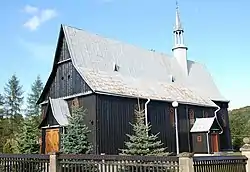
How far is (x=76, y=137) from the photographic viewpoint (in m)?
21.6

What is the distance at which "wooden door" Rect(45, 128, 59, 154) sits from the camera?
76.4 feet

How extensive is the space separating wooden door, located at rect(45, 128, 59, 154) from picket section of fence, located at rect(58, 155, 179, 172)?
42.7ft

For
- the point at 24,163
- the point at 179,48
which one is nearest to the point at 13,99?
the point at 179,48

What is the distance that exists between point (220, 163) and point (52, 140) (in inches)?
637

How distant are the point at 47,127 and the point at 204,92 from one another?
16.1 m

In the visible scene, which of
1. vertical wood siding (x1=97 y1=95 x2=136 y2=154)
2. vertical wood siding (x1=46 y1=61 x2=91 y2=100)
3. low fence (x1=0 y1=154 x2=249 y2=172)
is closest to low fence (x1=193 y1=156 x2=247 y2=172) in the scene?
low fence (x1=0 y1=154 x2=249 y2=172)

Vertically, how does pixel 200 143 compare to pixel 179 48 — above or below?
below

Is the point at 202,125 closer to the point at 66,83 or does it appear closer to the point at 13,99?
the point at 66,83

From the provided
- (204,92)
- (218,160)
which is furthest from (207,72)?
(218,160)

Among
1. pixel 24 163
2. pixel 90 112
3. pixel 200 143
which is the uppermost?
pixel 90 112

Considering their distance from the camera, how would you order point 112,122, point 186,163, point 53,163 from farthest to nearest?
point 112,122, point 53,163, point 186,163

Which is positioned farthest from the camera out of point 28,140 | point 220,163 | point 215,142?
point 215,142

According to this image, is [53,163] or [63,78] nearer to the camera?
[53,163]

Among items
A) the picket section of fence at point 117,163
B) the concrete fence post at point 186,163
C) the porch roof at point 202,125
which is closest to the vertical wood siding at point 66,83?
the porch roof at point 202,125
